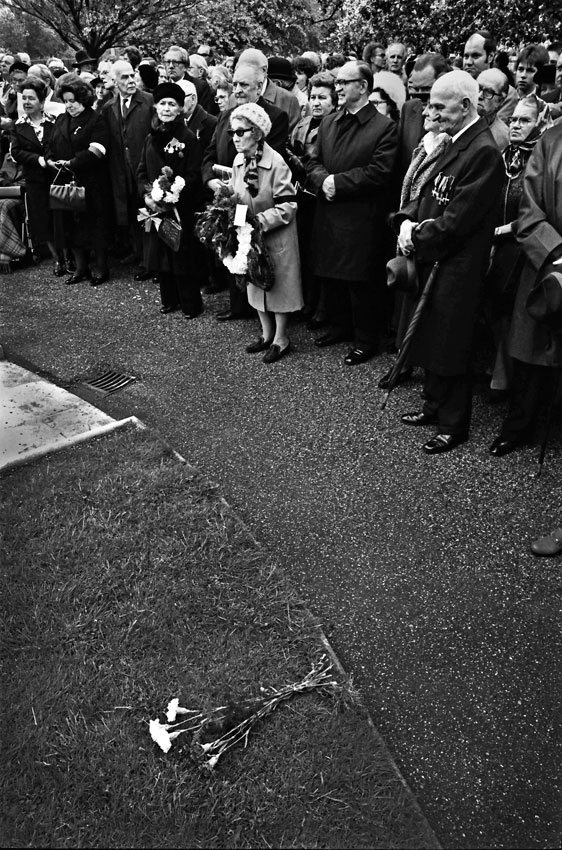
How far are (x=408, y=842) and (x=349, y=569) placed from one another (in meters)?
1.51

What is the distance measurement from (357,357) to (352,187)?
4.31 feet

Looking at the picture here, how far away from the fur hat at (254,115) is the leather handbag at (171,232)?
1391mm

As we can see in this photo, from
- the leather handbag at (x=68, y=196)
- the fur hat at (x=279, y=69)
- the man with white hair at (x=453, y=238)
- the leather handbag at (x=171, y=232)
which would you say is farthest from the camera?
the leather handbag at (x=68, y=196)

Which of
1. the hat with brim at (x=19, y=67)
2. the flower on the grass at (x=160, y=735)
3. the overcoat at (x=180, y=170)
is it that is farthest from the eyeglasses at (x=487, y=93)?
the hat with brim at (x=19, y=67)

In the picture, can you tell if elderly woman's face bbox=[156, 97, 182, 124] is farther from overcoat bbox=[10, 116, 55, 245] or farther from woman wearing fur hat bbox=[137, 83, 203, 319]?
overcoat bbox=[10, 116, 55, 245]

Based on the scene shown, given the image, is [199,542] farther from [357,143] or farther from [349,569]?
[357,143]

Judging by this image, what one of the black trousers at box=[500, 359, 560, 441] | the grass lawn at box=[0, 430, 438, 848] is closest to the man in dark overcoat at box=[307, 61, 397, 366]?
the black trousers at box=[500, 359, 560, 441]

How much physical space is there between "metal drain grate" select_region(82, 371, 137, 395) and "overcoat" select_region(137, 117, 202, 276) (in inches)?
55.7

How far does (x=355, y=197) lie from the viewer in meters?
5.80

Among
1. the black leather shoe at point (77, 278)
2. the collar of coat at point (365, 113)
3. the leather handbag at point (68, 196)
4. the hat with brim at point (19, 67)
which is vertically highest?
the hat with brim at point (19, 67)

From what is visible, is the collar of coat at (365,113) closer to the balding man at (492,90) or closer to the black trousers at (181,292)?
the balding man at (492,90)

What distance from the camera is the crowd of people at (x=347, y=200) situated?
14.5ft

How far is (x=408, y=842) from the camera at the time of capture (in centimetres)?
252

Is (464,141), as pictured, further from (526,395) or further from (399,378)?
(399,378)
